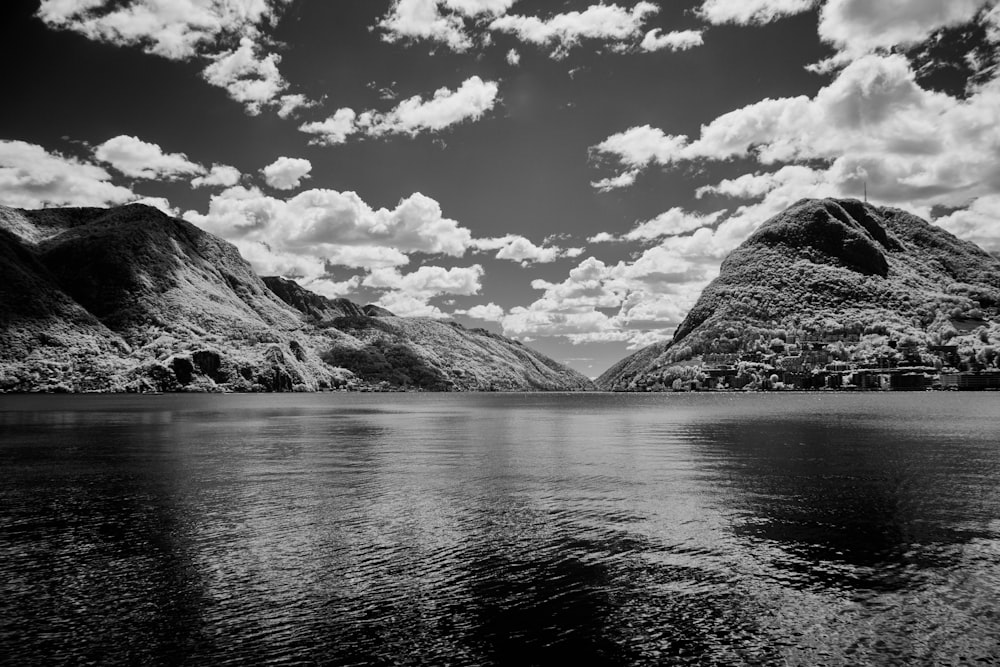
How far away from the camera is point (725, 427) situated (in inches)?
4673

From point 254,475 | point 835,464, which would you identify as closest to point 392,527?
point 254,475

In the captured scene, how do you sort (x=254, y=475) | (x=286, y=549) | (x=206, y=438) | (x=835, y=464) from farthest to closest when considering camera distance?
1. (x=206, y=438)
2. (x=835, y=464)
3. (x=254, y=475)
4. (x=286, y=549)

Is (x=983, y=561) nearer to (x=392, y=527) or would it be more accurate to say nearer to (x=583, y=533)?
(x=583, y=533)

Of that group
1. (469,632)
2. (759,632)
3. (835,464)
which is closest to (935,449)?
(835,464)

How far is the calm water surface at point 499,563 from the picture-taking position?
2030 cm

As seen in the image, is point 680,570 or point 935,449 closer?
point 680,570

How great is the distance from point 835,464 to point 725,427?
56.4m

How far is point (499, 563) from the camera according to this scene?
2875 cm

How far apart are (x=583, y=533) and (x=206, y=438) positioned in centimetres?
7625

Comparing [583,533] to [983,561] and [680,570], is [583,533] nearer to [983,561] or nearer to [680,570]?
[680,570]

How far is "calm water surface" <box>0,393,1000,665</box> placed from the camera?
799 inches

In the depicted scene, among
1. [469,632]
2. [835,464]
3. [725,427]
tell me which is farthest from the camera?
[725,427]

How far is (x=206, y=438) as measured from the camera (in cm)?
9331

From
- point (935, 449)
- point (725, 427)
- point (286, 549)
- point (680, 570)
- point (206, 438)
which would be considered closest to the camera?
point (680, 570)
